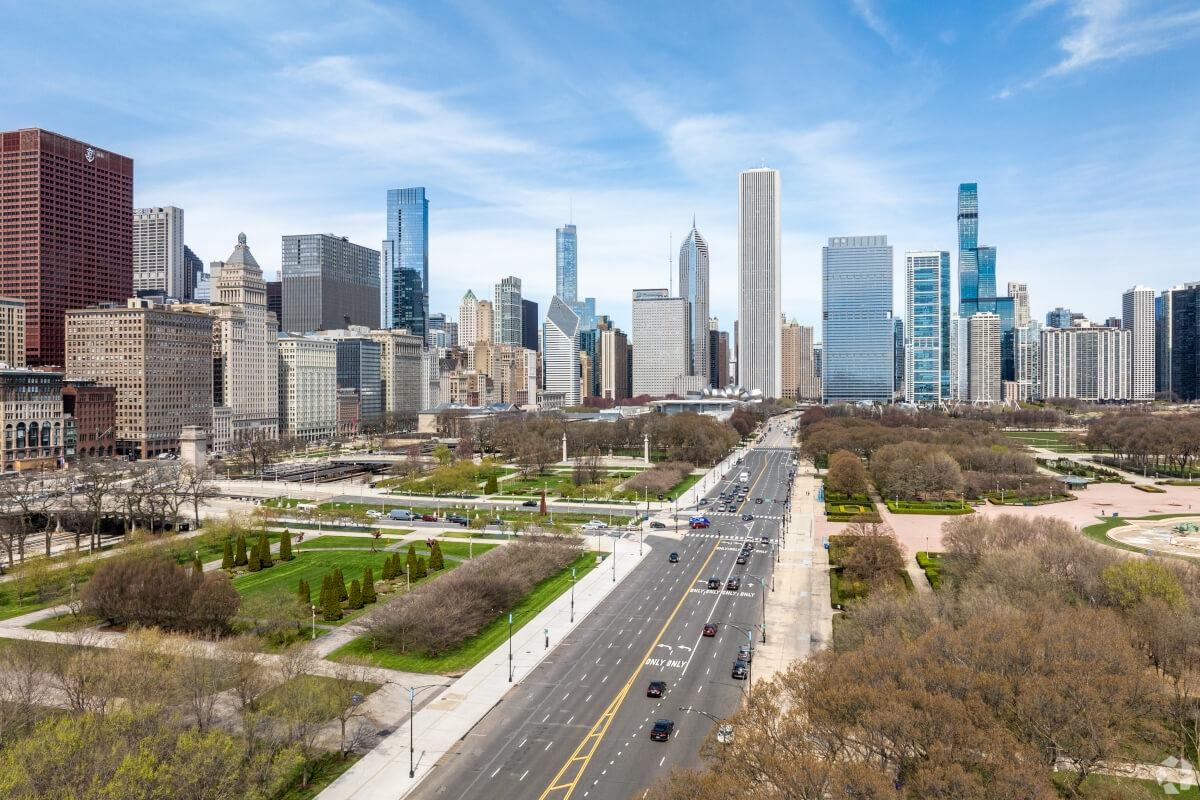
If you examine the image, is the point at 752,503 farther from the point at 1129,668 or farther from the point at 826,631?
the point at 1129,668

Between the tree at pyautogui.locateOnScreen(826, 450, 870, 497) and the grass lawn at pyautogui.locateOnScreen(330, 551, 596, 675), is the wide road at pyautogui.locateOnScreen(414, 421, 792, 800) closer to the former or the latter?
the grass lawn at pyautogui.locateOnScreen(330, 551, 596, 675)

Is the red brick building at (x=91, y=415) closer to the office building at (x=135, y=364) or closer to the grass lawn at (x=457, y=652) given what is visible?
the office building at (x=135, y=364)

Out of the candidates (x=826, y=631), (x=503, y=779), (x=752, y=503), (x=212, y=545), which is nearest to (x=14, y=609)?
(x=212, y=545)

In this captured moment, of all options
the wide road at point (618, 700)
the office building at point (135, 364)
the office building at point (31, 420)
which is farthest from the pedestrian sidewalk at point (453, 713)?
the office building at point (135, 364)

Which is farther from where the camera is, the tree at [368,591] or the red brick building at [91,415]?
the red brick building at [91,415]

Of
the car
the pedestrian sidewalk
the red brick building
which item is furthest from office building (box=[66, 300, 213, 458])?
the car

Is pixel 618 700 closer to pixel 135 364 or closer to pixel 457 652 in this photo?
pixel 457 652
